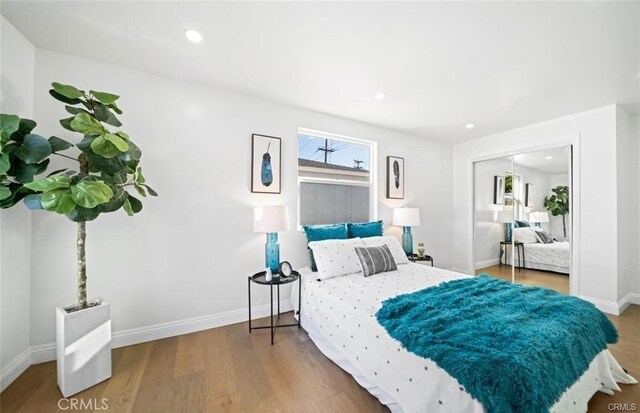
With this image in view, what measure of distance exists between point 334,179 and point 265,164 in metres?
1.01

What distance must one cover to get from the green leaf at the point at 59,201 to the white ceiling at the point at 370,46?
4.09ft

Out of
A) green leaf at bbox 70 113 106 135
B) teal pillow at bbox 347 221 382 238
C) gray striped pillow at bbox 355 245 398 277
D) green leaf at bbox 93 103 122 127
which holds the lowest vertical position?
gray striped pillow at bbox 355 245 398 277

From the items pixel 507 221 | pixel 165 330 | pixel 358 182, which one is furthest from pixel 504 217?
pixel 165 330

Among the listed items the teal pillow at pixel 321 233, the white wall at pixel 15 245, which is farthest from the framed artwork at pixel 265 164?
the white wall at pixel 15 245

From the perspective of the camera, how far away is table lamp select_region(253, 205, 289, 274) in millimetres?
2469

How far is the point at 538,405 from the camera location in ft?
3.37

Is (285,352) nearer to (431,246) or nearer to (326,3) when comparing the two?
(326,3)

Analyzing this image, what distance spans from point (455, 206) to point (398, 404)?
4141 mm

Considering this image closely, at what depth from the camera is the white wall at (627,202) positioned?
3.02m

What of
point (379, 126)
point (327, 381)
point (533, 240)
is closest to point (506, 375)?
point (327, 381)

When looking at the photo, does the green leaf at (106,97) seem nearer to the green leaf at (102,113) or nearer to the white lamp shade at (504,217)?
the green leaf at (102,113)

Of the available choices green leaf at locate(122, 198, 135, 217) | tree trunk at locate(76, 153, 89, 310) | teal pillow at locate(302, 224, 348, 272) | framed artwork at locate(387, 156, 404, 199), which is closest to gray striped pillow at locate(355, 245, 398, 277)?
teal pillow at locate(302, 224, 348, 272)

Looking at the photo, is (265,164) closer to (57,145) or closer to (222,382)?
(57,145)

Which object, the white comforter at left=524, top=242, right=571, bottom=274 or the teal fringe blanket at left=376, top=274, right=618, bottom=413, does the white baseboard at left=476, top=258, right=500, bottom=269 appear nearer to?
the white comforter at left=524, top=242, right=571, bottom=274
